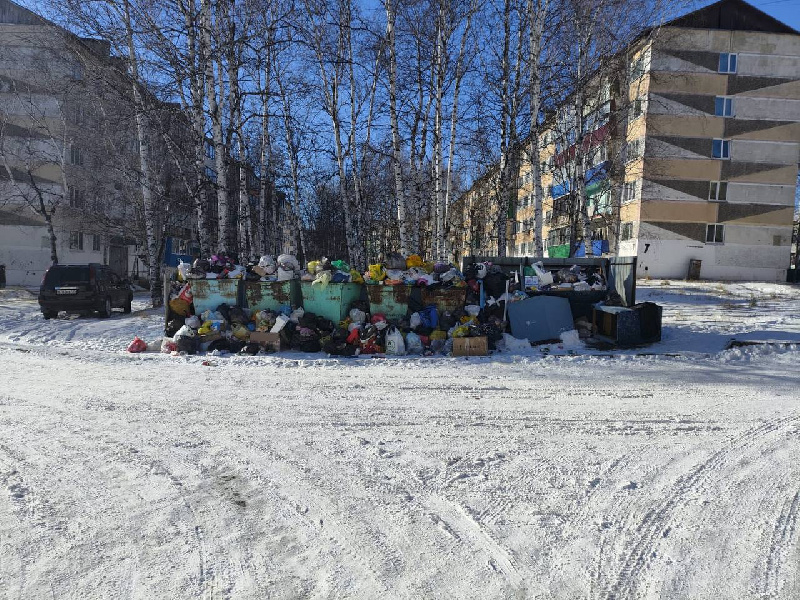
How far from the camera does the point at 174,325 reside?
991 cm

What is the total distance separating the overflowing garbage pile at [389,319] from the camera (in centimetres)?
902

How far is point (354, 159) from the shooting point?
57.4 ft

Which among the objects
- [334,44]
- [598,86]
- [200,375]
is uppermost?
[334,44]

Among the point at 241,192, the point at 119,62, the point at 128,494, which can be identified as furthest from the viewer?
the point at 241,192

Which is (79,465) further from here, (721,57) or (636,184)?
(721,57)

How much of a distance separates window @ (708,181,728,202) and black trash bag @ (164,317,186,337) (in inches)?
1287

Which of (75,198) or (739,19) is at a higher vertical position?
(739,19)

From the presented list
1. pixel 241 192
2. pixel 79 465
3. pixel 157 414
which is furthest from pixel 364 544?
pixel 241 192

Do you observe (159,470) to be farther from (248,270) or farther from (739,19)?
(739,19)

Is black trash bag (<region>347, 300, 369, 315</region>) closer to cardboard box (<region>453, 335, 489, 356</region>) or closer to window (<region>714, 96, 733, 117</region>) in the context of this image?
cardboard box (<region>453, 335, 489, 356</region>)

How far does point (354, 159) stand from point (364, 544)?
1609cm

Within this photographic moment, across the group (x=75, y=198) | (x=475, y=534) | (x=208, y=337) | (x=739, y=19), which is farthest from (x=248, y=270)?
(x=739, y=19)

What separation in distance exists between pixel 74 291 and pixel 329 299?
8753 millimetres

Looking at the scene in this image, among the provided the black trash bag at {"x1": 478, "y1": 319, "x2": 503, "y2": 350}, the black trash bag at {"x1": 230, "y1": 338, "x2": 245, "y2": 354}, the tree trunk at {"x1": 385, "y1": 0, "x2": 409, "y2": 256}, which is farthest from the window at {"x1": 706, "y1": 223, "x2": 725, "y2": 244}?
the black trash bag at {"x1": 230, "y1": 338, "x2": 245, "y2": 354}
